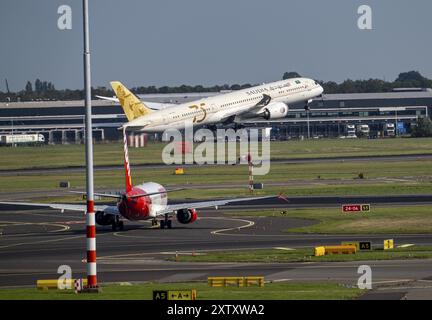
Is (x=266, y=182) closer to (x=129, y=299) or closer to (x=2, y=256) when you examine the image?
(x=2, y=256)

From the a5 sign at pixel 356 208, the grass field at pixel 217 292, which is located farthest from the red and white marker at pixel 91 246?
the a5 sign at pixel 356 208

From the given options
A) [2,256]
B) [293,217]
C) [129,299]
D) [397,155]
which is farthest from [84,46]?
[397,155]

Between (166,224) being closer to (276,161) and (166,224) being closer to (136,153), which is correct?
(276,161)

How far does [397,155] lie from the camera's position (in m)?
169

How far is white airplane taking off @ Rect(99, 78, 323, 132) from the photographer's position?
152m

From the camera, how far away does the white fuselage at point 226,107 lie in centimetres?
15150

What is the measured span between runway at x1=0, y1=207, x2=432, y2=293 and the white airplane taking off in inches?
1960

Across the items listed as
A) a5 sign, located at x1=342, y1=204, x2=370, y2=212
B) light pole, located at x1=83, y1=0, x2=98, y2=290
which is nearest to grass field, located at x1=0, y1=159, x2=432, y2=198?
a5 sign, located at x1=342, y1=204, x2=370, y2=212

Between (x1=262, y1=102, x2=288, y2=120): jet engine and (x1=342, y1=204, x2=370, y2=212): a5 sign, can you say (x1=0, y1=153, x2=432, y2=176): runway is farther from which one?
(x1=342, y1=204, x2=370, y2=212): a5 sign

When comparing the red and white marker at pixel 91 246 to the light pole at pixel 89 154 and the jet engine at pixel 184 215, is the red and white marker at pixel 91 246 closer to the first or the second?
the light pole at pixel 89 154

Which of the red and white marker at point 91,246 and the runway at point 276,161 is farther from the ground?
the red and white marker at point 91,246

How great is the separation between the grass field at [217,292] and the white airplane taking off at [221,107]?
9883 cm

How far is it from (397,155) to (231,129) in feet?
89.3
